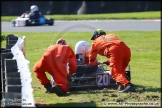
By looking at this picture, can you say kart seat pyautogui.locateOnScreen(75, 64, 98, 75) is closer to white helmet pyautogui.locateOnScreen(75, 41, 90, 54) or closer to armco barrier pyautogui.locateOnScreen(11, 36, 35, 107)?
white helmet pyautogui.locateOnScreen(75, 41, 90, 54)

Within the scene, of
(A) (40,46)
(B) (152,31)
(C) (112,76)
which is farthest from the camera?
(B) (152,31)

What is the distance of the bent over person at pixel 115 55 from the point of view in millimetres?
9781

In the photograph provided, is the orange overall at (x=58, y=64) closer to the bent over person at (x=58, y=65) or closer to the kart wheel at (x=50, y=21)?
the bent over person at (x=58, y=65)

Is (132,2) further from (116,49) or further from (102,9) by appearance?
(116,49)

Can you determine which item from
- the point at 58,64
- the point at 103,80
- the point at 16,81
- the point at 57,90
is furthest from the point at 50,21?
the point at 16,81

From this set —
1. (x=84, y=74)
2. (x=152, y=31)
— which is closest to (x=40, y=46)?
(x=152, y=31)

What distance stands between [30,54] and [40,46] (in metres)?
2.34

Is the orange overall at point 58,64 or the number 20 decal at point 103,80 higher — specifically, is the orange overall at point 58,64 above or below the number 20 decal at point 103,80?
above

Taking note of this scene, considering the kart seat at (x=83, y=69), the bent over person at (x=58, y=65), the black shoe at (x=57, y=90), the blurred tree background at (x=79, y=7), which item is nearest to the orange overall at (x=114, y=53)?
the kart seat at (x=83, y=69)

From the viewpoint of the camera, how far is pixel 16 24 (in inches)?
1128

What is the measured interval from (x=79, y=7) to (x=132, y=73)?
25199 millimetres

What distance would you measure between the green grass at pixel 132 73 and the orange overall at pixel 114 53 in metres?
0.34

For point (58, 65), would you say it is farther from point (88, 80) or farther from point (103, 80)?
point (103, 80)

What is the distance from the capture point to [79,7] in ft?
123
